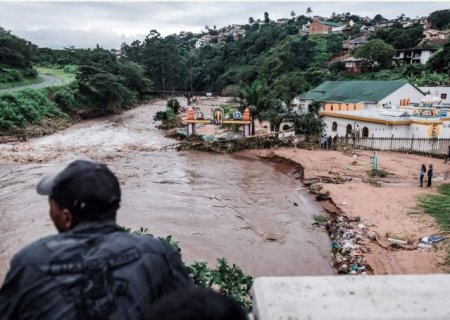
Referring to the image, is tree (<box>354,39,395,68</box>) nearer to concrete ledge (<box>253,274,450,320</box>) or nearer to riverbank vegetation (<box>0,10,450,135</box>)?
riverbank vegetation (<box>0,10,450,135</box>)

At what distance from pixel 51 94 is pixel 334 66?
37554mm

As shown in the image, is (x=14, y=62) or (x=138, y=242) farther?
(x=14, y=62)

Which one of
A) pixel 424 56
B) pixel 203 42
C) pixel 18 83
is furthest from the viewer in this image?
pixel 203 42

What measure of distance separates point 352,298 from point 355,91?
3415cm

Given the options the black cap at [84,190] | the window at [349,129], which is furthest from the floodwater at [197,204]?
the black cap at [84,190]

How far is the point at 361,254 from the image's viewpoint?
10602 mm

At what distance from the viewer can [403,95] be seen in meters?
31.7

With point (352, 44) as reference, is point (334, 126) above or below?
below

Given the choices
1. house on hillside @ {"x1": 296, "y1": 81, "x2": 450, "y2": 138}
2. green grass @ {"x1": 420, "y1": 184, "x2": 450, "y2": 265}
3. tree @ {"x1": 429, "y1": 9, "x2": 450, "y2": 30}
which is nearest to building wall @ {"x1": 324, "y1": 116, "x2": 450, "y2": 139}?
house on hillside @ {"x1": 296, "y1": 81, "x2": 450, "y2": 138}

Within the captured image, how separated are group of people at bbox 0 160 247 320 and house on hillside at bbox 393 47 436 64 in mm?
59000

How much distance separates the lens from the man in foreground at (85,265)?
1.54 meters

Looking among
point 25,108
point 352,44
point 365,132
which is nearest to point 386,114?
point 365,132

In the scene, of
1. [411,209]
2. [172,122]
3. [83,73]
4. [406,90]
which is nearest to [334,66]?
[406,90]

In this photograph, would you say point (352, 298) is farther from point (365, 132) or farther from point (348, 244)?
point (365, 132)
